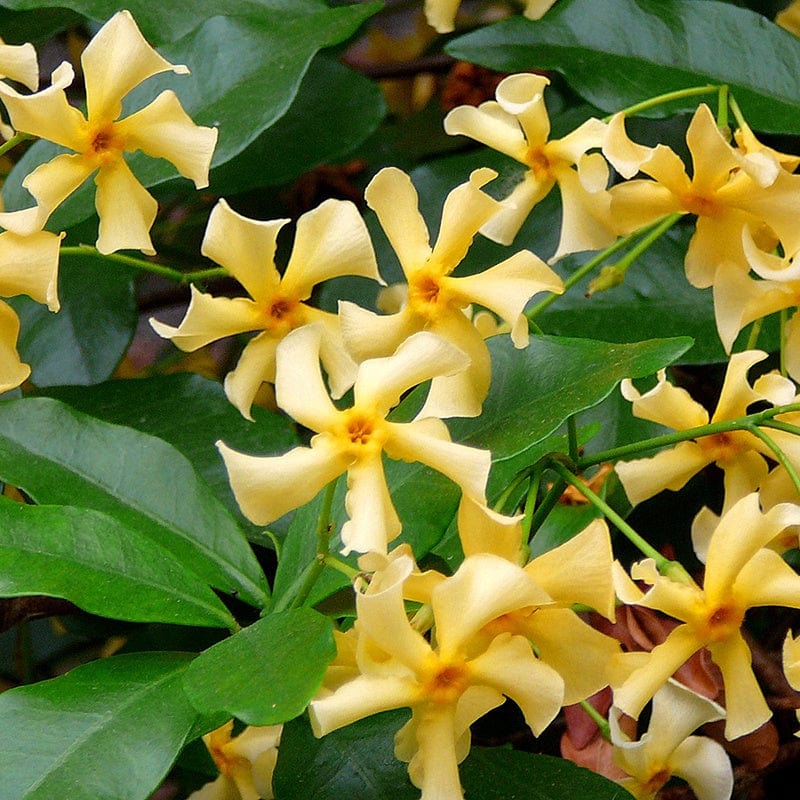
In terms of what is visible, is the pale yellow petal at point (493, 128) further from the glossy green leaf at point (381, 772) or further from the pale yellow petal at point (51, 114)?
the glossy green leaf at point (381, 772)

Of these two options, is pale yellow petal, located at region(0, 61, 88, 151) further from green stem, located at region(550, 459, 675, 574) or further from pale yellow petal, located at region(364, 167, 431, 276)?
green stem, located at region(550, 459, 675, 574)

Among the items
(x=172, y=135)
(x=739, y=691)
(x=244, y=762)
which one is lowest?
(x=244, y=762)

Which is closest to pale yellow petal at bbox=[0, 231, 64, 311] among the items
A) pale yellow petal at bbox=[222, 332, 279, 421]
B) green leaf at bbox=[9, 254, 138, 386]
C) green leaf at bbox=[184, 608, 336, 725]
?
pale yellow petal at bbox=[222, 332, 279, 421]

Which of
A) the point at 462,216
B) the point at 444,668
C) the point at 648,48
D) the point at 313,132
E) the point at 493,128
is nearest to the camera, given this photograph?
the point at 444,668

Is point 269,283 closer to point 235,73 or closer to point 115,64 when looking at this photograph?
point 115,64

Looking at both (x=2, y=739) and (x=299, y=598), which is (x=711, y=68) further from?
(x=2, y=739)

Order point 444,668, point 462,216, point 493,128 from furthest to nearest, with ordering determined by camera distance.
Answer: point 493,128 → point 462,216 → point 444,668

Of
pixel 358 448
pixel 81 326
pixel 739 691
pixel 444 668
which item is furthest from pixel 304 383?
pixel 81 326

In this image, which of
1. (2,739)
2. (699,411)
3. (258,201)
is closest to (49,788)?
(2,739)
